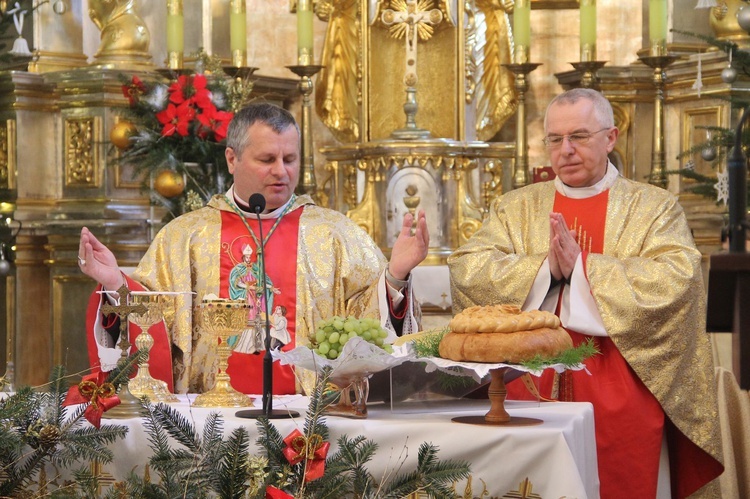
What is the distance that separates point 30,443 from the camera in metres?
3.28

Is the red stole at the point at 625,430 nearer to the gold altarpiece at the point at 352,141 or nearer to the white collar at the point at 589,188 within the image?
the white collar at the point at 589,188

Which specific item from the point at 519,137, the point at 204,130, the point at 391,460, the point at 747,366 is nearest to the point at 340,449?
the point at 391,460

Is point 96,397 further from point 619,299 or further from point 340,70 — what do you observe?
point 340,70

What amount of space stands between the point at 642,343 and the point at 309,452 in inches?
77.0

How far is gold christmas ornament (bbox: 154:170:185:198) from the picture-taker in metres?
6.80

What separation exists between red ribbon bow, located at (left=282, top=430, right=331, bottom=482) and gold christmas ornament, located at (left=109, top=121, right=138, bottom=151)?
4.14m

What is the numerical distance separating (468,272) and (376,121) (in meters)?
2.57

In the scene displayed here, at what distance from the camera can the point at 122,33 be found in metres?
7.61

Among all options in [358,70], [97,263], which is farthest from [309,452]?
[358,70]

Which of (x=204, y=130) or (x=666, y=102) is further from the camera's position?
(x=666, y=102)

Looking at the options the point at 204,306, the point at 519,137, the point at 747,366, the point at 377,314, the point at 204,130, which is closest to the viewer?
the point at 747,366

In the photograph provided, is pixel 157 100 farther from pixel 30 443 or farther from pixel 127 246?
pixel 30 443

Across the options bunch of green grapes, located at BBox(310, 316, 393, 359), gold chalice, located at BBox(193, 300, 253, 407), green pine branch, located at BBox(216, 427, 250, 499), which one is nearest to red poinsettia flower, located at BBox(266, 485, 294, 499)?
green pine branch, located at BBox(216, 427, 250, 499)

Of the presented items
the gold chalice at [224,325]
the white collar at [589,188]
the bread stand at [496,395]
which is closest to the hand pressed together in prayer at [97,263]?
the gold chalice at [224,325]
